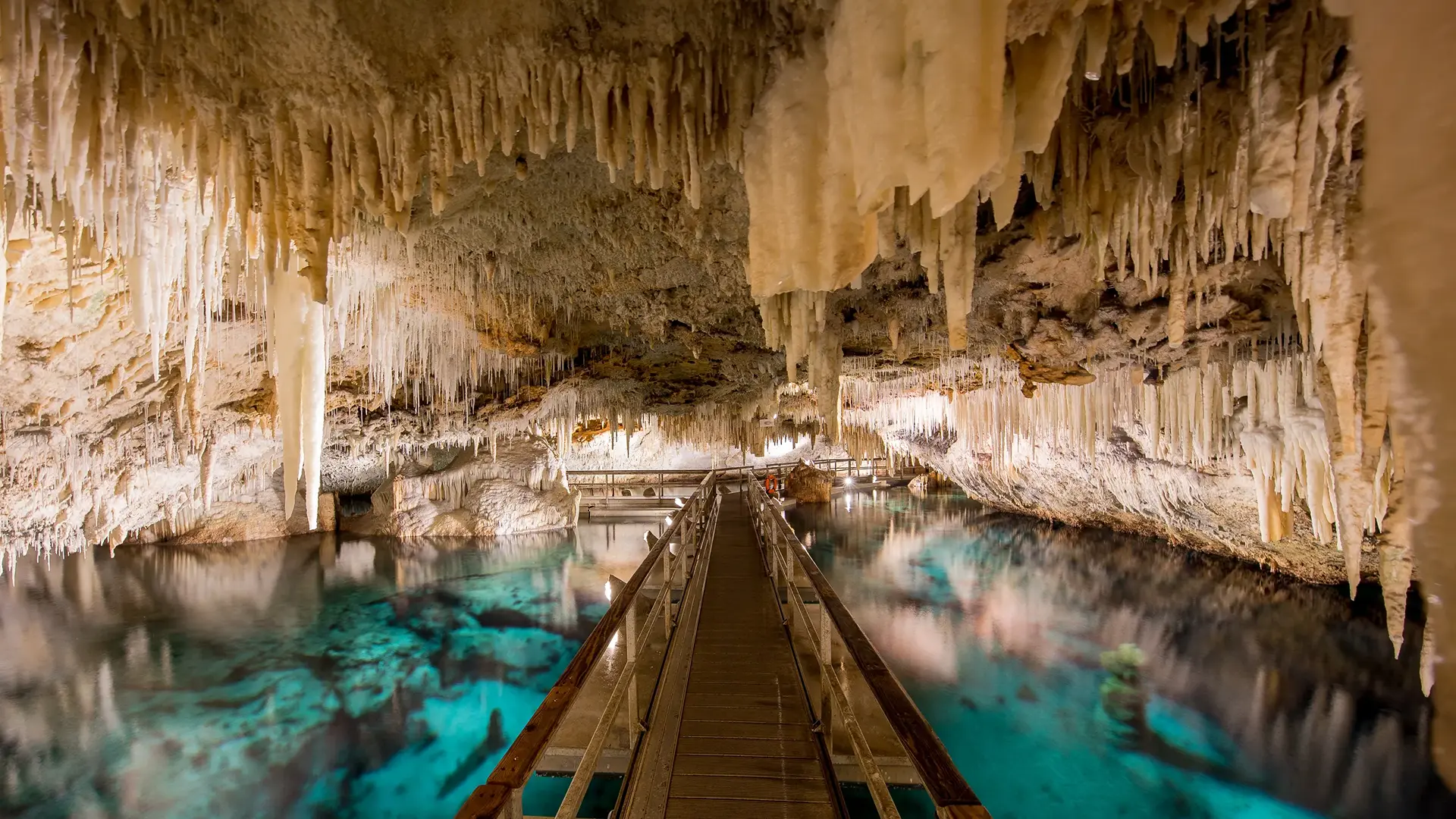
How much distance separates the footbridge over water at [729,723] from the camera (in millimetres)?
2037

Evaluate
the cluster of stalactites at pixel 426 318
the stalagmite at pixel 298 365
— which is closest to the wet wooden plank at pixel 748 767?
the stalagmite at pixel 298 365

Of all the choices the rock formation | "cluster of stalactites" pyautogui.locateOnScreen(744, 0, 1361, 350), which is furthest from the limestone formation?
"cluster of stalactites" pyautogui.locateOnScreen(744, 0, 1361, 350)

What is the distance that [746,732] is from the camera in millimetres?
3785

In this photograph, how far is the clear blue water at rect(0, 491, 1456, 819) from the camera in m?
5.53

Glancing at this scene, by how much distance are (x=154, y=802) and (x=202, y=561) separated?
442 inches

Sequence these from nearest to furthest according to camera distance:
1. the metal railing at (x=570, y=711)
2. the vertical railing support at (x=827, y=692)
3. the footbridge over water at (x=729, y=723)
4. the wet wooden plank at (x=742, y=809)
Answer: the metal railing at (x=570, y=711) < the footbridge over water at (x=729, y=723) < the wet wooden plank at (x=742, y=809) < the vertical railing support at (x=827, y=692)

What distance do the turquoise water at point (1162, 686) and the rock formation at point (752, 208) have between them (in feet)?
7.99

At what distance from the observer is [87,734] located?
6.40 meters

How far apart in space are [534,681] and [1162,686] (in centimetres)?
842

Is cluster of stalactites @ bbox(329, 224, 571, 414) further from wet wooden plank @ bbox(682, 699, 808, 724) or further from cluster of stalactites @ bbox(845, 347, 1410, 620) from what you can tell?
cluster of stalactites @ bbox(845, 347, 1410, 620)

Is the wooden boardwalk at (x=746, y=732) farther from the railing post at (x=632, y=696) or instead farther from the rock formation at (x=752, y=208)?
the rock formation at (x=752, y=208)

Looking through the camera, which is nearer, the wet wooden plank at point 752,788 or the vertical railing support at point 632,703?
the wet wooden plank at point 752,788

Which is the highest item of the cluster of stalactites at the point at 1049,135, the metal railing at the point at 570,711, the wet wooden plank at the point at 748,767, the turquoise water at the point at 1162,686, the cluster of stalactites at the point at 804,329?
the cluster of stalactites at the point at 1049,135

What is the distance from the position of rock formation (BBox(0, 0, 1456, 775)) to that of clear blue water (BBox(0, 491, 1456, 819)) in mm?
2507
